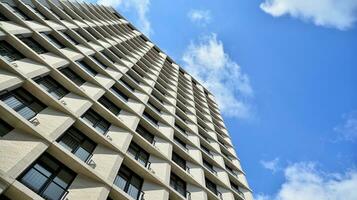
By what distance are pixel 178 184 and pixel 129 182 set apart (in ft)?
13.3

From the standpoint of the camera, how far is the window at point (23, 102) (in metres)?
12.0

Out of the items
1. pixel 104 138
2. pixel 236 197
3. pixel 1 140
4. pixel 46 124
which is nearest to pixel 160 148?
pixel 104 138

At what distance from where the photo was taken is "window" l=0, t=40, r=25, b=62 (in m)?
13.9

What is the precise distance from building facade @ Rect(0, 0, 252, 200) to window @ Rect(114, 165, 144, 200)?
0.17ft

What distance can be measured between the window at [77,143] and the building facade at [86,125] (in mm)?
48

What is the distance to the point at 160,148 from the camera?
736 inches

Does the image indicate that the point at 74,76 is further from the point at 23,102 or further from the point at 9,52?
the point at 23,102

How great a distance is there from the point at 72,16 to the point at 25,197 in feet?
67.5

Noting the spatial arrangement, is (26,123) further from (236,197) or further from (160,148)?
(236,197)

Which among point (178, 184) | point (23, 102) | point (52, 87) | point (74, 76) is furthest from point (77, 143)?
point (178, 184)

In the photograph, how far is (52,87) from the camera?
595 inches

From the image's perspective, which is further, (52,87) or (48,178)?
(52,87)

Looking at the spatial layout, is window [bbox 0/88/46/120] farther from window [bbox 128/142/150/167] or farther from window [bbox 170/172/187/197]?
window [bbox 170/172/187/197]

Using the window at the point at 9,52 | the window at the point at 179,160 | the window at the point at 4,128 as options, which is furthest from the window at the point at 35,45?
the window at the point at 179,160
